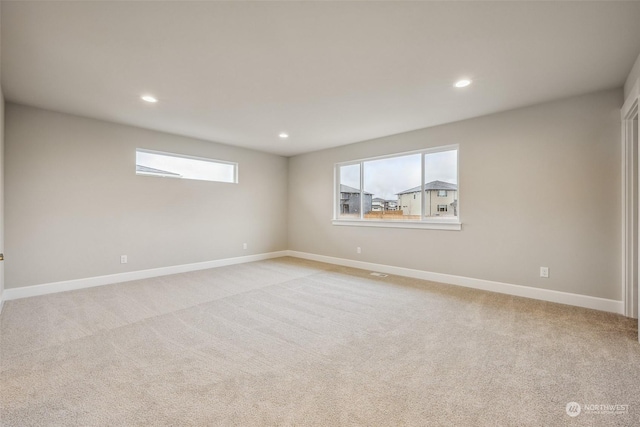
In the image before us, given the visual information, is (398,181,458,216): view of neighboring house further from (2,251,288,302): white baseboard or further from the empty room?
(2,251,288,302): white baseboard

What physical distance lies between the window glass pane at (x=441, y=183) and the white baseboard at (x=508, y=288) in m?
0.98

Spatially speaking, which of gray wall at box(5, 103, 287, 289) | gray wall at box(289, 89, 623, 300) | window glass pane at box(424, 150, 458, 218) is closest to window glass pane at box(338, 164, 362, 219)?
gray wall at box(289, 89, 623, 300)

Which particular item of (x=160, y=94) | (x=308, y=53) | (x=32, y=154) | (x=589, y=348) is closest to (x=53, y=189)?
(x=32, y=154)

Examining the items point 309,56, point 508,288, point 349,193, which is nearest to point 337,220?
point 349,193

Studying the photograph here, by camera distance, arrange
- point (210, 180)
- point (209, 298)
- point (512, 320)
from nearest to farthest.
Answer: point (512, 320)
point (209, 298)
point (210, 180)

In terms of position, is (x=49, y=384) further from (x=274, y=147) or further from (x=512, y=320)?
(x=274, y=147)

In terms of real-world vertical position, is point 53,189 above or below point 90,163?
below

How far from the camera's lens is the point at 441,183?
173 inches

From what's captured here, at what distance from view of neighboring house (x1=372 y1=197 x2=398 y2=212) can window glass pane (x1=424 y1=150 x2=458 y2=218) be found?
2.01 feet

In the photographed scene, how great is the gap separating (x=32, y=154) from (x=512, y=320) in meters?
5.98

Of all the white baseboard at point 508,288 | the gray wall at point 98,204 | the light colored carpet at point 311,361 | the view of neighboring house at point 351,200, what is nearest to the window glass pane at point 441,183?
the white baseboard at point 508,288

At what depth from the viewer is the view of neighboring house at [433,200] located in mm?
4268

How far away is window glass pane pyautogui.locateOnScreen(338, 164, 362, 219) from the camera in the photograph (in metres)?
5.55

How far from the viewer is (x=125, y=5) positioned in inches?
71.1
